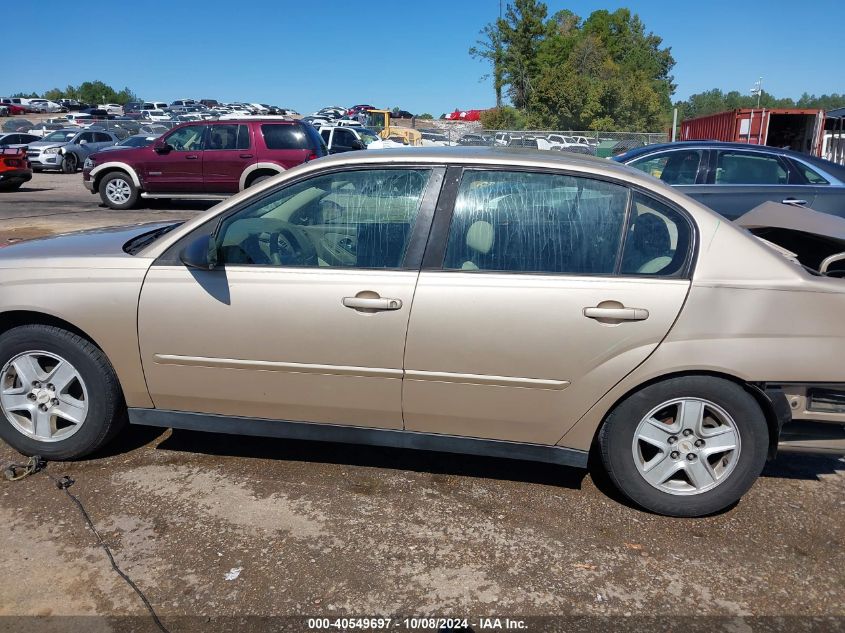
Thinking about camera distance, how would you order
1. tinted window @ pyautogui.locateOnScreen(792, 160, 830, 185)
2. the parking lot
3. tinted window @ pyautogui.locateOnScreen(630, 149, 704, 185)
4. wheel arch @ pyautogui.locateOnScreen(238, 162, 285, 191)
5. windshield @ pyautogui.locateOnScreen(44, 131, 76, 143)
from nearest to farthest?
the parking lot, tinted window @ pyautogui.locateOnScreen(792, 160, 830, 185), tinted window @ pyautogui.locateOnScreen(630, 149, 704, 185), wheel arch @ pyautogui.locateOnScreen(238, 162, 285, 191), windshield @ pyautogui.locateOnScreen(44, 131, 76, 143)

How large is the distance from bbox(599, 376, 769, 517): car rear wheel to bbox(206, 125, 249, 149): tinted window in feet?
40.8

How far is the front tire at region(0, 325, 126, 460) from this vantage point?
11.7ft

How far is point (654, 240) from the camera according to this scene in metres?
3.24

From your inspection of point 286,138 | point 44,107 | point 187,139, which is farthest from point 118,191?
point 44,107

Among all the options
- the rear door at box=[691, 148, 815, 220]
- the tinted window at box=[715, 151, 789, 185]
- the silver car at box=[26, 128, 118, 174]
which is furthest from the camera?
the silver car at box=[26, 128, 118, 174]

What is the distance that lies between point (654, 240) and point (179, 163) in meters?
13.0

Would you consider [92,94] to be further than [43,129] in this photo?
Yes

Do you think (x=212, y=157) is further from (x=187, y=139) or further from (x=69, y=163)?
(x=69, y=163)

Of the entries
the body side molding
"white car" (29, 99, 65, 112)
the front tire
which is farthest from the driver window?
"white car" (29, 99, 65, 112)

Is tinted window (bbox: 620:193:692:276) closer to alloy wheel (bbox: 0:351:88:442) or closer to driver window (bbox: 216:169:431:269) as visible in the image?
driver window (bbox: 216:169:431:269)

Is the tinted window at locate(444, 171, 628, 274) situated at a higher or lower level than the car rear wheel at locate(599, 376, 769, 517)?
higher

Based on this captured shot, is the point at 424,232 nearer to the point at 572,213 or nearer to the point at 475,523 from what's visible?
the point at 572,213

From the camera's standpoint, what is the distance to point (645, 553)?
10.0 ft

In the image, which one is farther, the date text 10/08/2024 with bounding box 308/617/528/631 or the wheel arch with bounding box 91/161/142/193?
the wheel arch with bounding box 91/161/142/193
